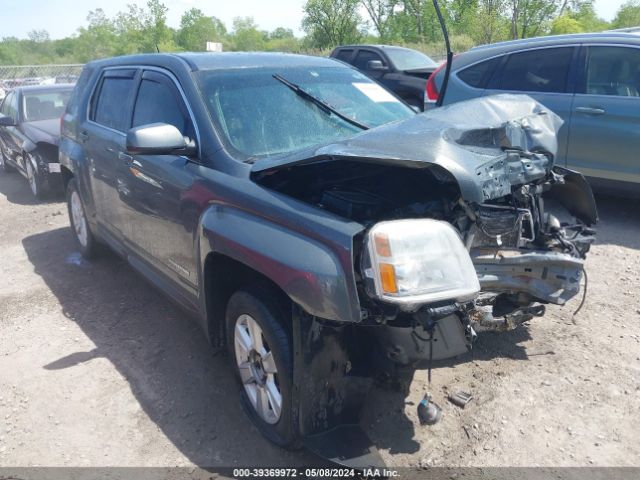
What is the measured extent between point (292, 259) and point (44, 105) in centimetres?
853

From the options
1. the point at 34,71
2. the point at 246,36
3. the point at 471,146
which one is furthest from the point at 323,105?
the point at 246,36

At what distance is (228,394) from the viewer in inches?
129

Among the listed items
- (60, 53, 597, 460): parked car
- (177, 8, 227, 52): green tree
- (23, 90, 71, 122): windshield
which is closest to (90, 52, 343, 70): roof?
(60, 53, 597, 460): parked car

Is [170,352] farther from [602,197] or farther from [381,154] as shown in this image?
[602,197]

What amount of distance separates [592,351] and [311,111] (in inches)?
89.9

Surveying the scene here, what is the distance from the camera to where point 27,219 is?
24.1 feet

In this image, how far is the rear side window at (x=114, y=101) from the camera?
4.17 metres

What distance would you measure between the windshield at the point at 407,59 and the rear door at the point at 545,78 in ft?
17.3

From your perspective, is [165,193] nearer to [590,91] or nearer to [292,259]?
[292,259]

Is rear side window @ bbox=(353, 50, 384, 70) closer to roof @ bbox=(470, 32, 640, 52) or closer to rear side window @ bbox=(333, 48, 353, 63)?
rear side window @ bbox=(333, 48, 353, 63)

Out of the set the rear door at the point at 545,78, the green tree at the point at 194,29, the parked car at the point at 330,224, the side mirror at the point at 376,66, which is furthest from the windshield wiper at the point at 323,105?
the green tree at the point at 194,29

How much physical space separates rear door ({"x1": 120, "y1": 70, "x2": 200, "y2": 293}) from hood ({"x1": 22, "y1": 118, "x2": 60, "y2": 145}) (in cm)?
483

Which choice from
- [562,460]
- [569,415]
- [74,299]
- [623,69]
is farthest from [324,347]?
[623,69]

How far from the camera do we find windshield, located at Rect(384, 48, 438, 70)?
1135 centimetres
